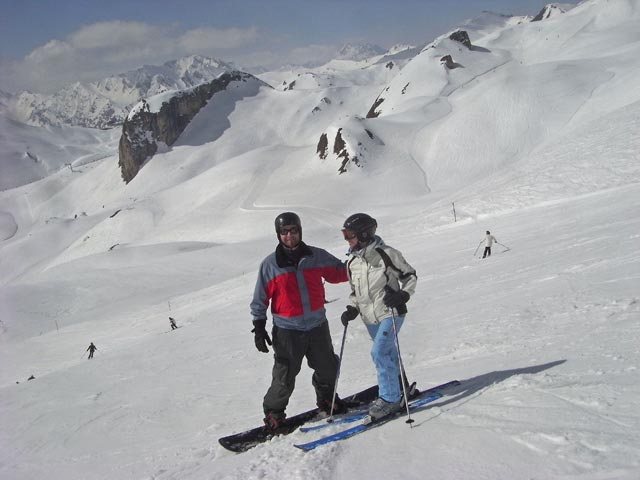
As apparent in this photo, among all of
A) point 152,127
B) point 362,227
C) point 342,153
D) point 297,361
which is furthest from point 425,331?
point 152,127

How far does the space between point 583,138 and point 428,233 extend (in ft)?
53.9

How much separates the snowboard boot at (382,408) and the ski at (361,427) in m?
0.04

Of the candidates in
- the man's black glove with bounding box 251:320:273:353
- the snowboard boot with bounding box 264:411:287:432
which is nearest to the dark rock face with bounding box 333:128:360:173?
the snowboard boot with bounding box 264:411:287:432

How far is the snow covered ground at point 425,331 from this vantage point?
4.37 meters

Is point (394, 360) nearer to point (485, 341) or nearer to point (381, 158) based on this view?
point (485, 341)

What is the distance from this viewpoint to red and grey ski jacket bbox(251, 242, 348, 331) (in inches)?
220

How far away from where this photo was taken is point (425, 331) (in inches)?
389

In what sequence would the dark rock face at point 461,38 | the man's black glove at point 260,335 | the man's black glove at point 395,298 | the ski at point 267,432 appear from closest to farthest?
1. the man's black glove at point 395,298
2. the man's black glove at point 260,335
3. the ski at point 267,432
4. the dark rock face at point 461,38

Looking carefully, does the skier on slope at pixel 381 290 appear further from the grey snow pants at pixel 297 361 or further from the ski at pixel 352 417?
Answer: the grey snow pants at pixel 297 361

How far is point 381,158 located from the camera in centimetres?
6856

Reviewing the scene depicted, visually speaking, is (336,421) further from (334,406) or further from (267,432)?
(267,432)

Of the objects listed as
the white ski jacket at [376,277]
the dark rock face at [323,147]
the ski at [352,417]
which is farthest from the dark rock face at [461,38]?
the white ski jacket at [376,277]

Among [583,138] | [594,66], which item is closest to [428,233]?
[583,138]

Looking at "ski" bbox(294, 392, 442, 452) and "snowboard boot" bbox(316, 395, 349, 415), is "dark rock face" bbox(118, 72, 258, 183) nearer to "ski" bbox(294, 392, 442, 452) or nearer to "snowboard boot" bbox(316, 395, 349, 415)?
"snowboard boot" bbox(316, 395, 349, 415)
